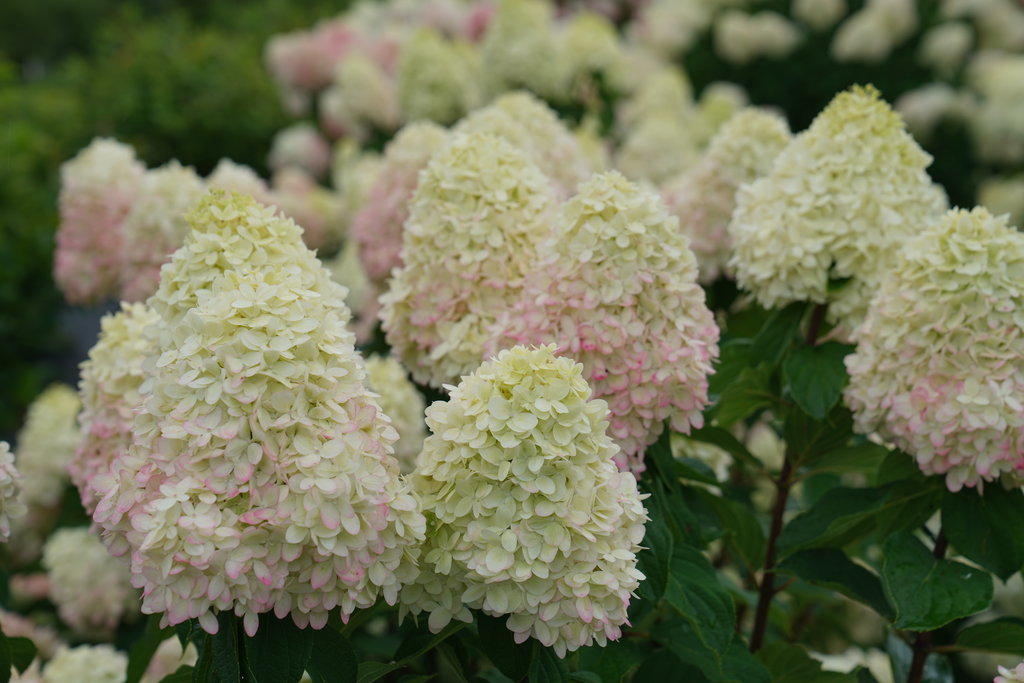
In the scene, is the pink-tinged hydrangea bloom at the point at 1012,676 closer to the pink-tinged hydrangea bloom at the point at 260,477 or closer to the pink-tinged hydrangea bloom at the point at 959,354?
the pink-tinged hydrangea bloom at the point at 959,354

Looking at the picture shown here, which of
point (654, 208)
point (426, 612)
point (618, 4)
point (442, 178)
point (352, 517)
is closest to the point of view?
point (352, 517)

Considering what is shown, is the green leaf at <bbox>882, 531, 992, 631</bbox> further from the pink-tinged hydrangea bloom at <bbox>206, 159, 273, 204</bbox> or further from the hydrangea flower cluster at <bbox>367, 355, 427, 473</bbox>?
the pink-tinged hydrangea bloom at <bbox>206, 159, 273, 204</bbox>

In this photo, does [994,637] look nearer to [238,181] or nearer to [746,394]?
[746,394]

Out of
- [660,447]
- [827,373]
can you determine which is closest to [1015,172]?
[827,373]

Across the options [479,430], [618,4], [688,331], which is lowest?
[479,430]

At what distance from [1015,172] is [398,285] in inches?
202

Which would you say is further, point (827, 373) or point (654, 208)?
point (827, 373)

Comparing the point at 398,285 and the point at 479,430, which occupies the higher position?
the point at 398,285

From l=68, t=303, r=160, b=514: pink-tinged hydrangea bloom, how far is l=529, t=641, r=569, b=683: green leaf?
2.45ft

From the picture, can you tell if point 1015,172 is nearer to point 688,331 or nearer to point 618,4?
point 618,4

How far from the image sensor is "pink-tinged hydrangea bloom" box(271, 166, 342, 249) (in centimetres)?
411

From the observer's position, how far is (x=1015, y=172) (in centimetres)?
609

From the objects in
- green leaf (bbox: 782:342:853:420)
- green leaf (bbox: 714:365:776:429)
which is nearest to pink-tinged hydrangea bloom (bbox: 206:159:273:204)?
green leaf (bbox: 714:365:776:429)

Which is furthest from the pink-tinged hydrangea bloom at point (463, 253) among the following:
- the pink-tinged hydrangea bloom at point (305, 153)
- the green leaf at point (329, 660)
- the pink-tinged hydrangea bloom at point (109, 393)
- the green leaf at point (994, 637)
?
the pink-tinged hydrangea bloom at point (305, 153)
